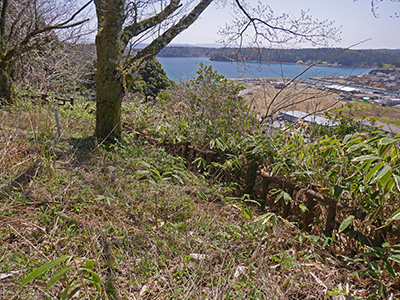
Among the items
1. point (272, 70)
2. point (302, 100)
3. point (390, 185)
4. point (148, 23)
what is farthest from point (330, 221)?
point (148, 23)

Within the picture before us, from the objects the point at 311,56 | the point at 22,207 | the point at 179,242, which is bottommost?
the point at 179,242

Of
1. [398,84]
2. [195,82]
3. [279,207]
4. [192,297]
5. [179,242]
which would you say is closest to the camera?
[192,297]

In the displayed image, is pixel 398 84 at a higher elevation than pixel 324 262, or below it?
higher

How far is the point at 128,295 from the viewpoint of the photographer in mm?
1570

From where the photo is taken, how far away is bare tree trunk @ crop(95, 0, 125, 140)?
11.4ft

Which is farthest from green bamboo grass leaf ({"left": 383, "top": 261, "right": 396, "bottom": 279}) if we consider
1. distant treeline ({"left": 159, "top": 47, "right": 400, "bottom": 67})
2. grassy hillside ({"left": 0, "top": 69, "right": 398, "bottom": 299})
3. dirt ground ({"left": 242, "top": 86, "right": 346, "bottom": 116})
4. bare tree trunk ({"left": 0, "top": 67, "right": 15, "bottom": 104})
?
bare tree trunk ({"left": 0, "top": 67, "right": 15, "bottom": 104})

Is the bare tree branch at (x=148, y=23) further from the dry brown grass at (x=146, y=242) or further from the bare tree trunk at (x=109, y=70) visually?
the dry brown grass at (x=146, y=242)

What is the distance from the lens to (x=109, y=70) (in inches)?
143

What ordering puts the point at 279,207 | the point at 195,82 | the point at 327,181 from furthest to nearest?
the point at 195,82, the point at 279,207, the point at 327,181

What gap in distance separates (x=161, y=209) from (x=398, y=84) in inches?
112

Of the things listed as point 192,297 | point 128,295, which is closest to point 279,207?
point 192,297

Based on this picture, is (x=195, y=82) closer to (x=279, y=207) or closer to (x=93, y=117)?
(x=93, y=117)

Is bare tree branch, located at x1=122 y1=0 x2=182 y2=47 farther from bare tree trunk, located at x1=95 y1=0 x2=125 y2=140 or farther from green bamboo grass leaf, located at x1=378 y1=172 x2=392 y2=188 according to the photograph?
green bamboo grass leaf, located at x1=378 y1=172 x2=392 y2=188

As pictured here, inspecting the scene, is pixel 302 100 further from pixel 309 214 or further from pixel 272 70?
pixel 309 214
